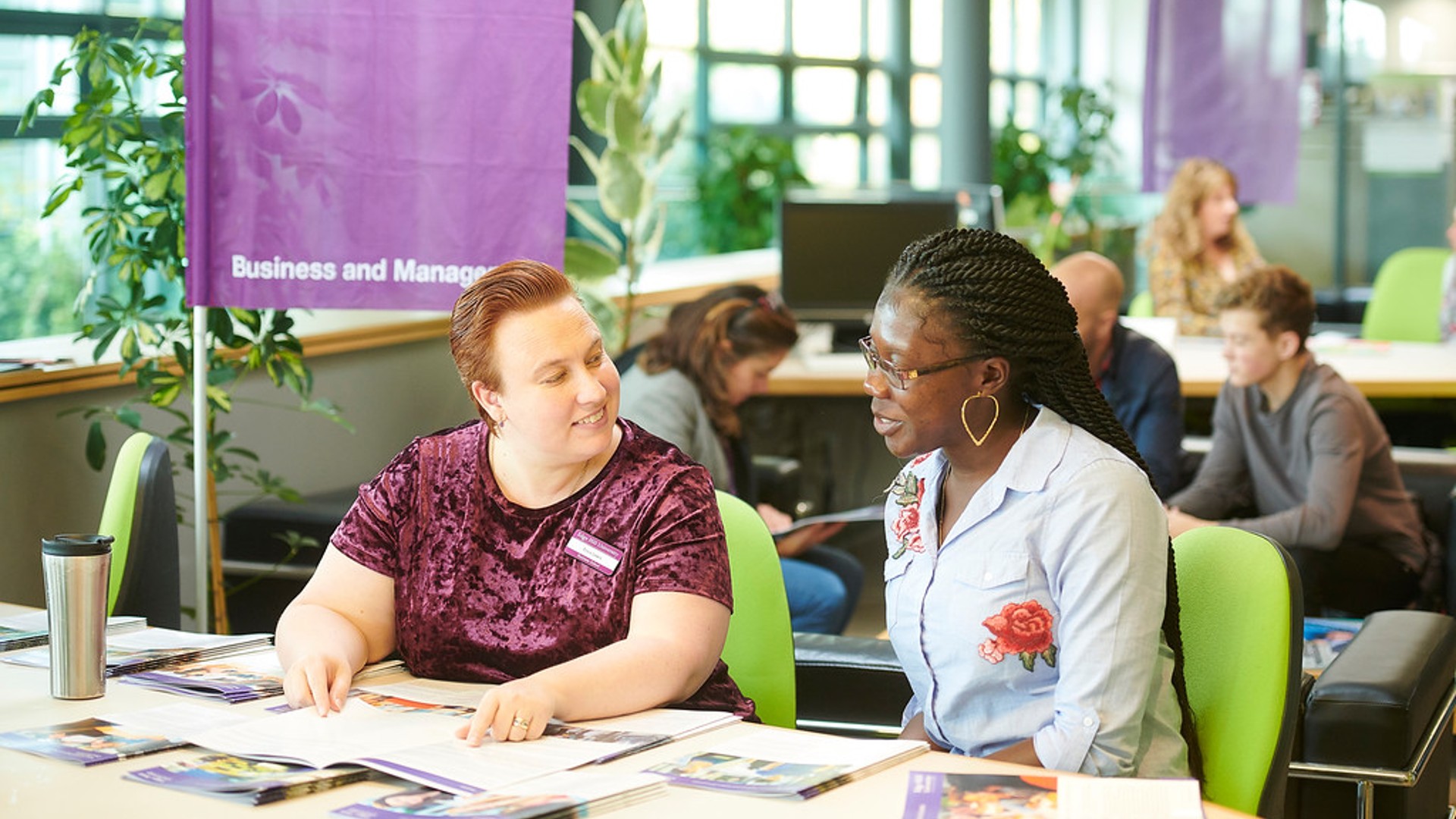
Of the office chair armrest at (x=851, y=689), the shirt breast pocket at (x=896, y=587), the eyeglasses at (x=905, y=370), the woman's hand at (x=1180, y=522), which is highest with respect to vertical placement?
the eyeglasses at (x=905, y=370)

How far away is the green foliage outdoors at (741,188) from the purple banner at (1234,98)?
80.6 inches

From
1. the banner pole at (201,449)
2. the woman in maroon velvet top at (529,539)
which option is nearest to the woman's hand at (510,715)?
the woman in maroon velvet top at (529,539)

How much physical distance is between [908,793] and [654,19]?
23.0ft

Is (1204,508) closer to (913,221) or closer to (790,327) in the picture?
(790,327)

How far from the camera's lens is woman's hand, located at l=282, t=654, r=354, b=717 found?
188 centimetres

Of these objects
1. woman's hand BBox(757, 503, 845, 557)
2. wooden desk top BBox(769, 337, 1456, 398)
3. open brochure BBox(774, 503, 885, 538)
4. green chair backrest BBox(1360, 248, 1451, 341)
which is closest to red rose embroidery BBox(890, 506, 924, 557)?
open brochure BBox(774, 503, 885, 538)

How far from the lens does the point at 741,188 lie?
8.02 metres

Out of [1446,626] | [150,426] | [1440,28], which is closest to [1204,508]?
[1446,626]

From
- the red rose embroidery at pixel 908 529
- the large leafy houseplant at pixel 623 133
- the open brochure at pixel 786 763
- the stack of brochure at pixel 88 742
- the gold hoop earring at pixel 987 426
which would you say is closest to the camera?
the open brochure at pixel 786 763

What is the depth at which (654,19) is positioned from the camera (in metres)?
8.11

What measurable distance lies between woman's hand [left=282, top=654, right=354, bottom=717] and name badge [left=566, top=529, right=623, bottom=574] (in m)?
0.33

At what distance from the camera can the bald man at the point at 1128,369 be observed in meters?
4.02

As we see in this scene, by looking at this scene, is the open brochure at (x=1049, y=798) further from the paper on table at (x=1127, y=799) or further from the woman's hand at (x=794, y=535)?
the woman's hand at (x=794, y=535)

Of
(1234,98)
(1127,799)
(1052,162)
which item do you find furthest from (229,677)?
(1052,162)
